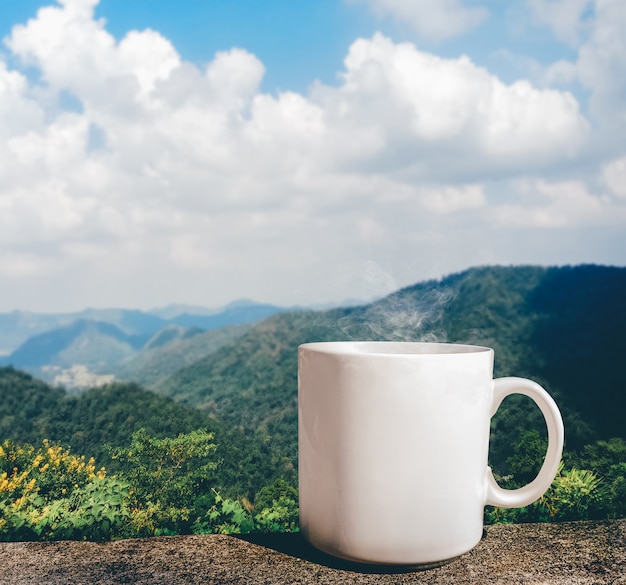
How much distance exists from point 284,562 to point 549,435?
57 centimetres

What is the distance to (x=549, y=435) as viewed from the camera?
3.65 feet

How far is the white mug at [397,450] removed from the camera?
3.16 ft

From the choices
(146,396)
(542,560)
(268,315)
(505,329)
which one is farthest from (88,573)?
(268,315)

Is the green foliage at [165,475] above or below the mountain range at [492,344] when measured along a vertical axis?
below

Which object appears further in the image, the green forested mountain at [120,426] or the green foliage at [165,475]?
the green forested mountain at [120,426]

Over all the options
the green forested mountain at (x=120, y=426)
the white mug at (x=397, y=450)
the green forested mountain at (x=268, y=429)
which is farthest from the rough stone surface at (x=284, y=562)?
the green forested mountain at (x=120, y=426)

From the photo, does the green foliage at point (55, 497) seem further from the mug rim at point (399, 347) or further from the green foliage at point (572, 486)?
the green foliage at point (572, 486)

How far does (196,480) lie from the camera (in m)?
1.59

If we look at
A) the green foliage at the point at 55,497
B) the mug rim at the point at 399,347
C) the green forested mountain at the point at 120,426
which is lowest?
the green foliage at the point at 55,497

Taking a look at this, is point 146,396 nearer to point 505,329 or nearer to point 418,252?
point 418,252

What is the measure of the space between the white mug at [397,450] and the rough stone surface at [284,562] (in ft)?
0.18

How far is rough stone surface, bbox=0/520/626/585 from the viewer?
3.43 feet

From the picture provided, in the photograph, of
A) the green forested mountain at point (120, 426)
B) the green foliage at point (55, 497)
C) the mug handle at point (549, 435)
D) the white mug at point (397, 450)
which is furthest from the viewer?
the green forested mountain at point (120, 426)

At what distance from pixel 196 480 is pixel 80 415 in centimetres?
61
